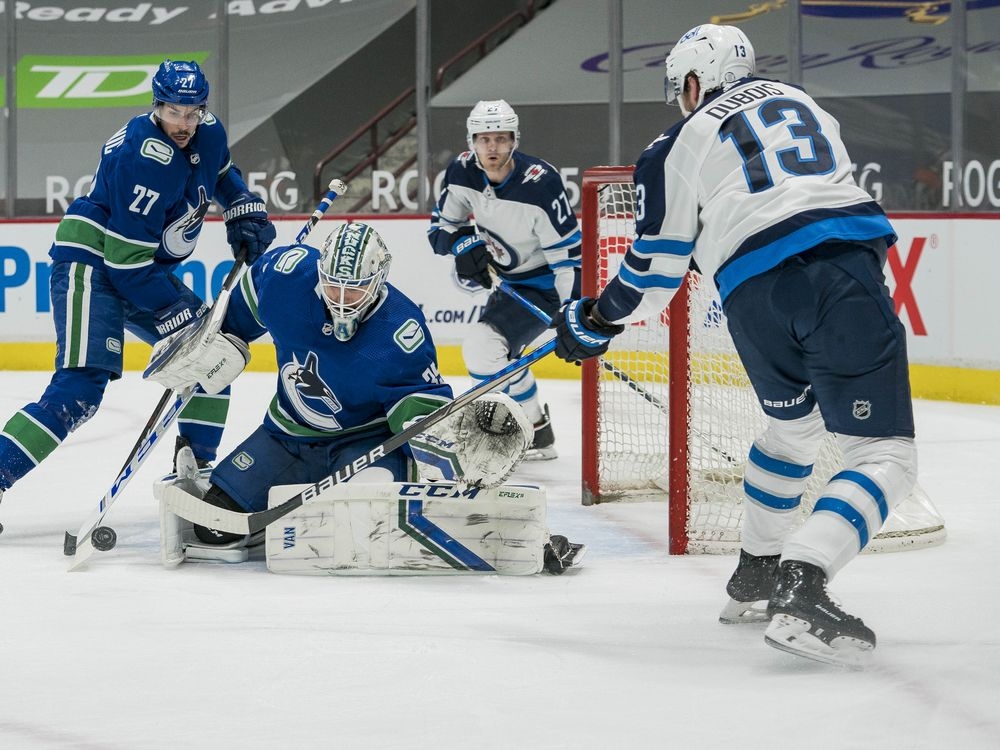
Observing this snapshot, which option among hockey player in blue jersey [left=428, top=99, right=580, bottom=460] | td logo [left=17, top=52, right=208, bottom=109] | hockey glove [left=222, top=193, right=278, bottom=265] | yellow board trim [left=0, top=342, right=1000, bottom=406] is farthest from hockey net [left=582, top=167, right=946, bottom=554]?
td logo [left=17, top=52, right=208, bottom=109]

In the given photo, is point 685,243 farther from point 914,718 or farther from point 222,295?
point 222,295

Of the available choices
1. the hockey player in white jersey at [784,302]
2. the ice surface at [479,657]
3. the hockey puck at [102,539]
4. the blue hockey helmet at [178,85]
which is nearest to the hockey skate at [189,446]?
the ice surface at [479,657]

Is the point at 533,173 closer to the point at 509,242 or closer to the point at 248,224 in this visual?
the point at 509,242

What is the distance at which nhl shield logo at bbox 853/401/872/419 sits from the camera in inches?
89.8

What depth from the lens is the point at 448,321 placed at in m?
6.89

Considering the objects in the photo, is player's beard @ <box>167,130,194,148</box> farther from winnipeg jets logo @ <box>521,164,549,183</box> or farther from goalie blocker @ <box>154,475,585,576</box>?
winnipeg jets logo @ <box>521,164,549,183</box>

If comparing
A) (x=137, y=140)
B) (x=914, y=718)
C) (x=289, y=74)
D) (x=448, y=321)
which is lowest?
(x=914, y=718)

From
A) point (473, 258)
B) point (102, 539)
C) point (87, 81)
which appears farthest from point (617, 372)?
point (87, 81)

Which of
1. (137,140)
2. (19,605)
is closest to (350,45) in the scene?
(137,140)

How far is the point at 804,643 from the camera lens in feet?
7.20

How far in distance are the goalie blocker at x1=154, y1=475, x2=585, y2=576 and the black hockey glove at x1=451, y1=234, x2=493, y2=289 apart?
1789 millimetres

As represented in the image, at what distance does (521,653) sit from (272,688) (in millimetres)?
439

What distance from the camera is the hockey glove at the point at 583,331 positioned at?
2.61 meters

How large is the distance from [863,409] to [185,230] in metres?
1.99
